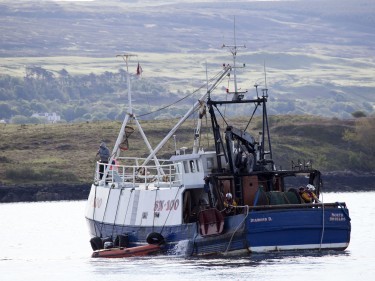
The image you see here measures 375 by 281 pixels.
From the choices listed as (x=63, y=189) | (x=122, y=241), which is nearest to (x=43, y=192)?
(x=63, y=189)

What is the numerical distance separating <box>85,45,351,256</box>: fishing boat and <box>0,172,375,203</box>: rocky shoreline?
73001 millimetres

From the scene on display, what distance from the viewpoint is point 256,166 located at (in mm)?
52750

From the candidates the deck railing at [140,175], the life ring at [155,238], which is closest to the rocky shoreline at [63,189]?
the deck railing at [140,175]

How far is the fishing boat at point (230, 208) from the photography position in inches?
1927

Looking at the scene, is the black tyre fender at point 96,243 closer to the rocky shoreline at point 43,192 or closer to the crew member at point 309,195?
the crew member at point 309,195

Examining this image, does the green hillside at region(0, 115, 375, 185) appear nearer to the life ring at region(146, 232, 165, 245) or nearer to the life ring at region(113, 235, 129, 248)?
the life ring at region(113, 235, 129, 248)

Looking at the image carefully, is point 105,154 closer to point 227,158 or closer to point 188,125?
point 227,158

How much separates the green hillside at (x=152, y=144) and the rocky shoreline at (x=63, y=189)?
3033 mm

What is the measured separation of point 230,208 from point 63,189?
83183 mm

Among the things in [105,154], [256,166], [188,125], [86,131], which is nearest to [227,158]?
[256,166]

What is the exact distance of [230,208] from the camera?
5022 centimetres

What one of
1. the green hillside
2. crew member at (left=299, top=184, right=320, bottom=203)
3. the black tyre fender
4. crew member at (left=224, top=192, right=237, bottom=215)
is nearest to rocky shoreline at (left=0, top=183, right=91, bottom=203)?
the green hillside

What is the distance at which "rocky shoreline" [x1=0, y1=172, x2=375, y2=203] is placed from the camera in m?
130

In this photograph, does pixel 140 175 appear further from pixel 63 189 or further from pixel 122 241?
pixel 63 189
